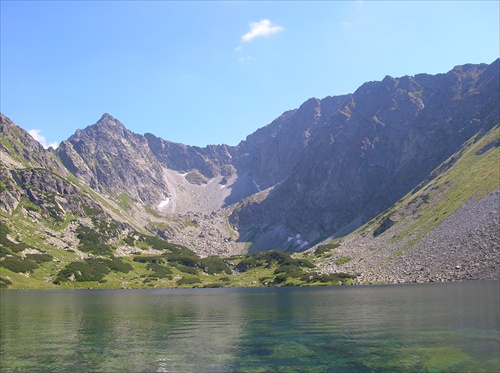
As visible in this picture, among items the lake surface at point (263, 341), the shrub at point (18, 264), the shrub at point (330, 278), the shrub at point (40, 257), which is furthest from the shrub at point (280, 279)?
the lake surface at point (263, 341)

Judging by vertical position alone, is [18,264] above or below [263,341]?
above

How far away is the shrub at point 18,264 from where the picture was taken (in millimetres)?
166375

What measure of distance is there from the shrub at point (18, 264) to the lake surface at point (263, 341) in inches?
4361

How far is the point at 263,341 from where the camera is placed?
44.6m

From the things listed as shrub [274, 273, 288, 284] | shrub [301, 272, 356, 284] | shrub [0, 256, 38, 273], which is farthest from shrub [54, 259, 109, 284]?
shrub [301, 272, 356, 284]

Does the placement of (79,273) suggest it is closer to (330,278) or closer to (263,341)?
(330,278)

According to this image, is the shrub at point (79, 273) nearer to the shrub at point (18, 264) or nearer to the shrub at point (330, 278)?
the shrub at point (18, 264)

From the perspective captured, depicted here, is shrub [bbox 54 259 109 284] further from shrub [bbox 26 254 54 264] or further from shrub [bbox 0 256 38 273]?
Answer: shrub [bbox 0 256 38 273]

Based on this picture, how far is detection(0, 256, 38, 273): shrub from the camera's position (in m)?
166

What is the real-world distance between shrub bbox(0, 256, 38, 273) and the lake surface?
363ft

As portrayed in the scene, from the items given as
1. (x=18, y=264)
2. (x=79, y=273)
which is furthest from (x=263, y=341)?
(x=79, y=273)

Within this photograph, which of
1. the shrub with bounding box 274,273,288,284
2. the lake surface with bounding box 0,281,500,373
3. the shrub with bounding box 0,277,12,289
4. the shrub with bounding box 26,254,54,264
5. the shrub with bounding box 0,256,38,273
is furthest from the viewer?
the shrub with bounding box 274,273,288,284

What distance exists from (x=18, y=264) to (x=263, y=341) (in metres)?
161

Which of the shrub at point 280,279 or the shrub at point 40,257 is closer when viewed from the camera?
the shrub at point 40,257
